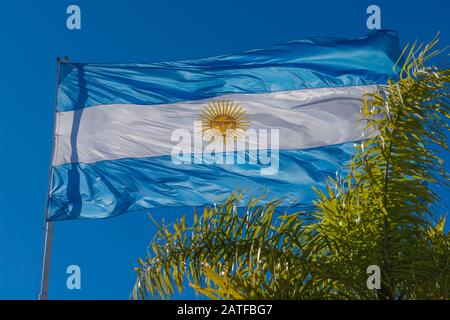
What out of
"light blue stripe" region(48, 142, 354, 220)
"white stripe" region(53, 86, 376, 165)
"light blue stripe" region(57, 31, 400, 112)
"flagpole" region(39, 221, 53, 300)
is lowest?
"flagpole" region(39, 221, 53, 300)

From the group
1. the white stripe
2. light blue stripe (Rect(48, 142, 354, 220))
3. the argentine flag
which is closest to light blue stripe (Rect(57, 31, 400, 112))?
the argentine flag

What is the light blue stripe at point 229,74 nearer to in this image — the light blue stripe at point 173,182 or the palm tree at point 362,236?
the light blue stripe at point 173,182

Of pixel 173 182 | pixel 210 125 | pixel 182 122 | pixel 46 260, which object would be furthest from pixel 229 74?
pixel 46 260

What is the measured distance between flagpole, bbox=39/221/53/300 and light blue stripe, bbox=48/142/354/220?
391 mm

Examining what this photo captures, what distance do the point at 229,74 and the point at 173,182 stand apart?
7.10ft

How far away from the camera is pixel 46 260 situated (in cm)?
1066

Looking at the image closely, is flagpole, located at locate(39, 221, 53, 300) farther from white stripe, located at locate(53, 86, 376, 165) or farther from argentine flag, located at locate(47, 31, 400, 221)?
white stripe, located at locate(53, 86, 376, 165)

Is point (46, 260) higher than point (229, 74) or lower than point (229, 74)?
lower

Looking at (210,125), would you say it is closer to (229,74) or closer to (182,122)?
(182,122)

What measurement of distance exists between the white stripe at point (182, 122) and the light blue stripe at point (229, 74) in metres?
0.14

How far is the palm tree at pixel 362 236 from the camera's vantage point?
587 centimetres

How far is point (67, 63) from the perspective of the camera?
13.1 m

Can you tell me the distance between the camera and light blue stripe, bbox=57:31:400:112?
12.6m

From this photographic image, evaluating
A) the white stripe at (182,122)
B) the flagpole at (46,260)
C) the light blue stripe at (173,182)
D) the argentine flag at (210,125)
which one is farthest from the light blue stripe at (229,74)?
the flagpole at (46,260)
